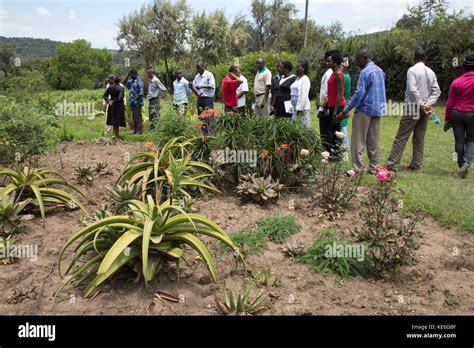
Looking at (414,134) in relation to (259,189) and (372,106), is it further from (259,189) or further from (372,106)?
(259,189)

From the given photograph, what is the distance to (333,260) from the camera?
3793 millimetres

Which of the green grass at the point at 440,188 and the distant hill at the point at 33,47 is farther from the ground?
the distant hill at the point at 33,47

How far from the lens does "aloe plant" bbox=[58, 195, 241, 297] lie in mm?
3238

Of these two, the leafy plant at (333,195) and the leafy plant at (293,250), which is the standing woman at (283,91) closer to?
the leafy plant at (333,195)

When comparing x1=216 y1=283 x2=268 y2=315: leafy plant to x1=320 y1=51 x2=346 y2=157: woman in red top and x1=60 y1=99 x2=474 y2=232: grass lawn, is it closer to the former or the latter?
x1=60 y1=99 x2=474 y2=232: grass lawn

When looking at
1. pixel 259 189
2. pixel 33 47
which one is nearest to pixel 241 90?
pixel 259 189

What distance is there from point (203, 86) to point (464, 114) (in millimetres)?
5652

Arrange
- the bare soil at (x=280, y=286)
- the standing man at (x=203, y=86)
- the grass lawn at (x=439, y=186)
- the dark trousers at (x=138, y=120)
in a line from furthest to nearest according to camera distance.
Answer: the dark trousers at (x=138, y=120) → the standing man at (x=203, y=86) → the grass lawn at (x=439, y=186) → the bare soil at (x=280, y=286)

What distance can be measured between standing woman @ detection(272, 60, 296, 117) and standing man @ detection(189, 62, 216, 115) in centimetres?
228

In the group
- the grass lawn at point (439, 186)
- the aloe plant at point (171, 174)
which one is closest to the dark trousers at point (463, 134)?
the grass lawn at point (439, 186)

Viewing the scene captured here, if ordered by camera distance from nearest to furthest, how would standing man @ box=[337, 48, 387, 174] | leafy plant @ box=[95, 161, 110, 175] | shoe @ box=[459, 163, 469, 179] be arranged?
leafy plant @ box=[95, 161, 110, 175] < standing man @ box=[337, 48, 387, 174] < shoe @ box=[459, 163, 469, 179]

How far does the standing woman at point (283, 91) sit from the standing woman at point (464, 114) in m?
2.79

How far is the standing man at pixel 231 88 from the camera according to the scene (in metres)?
9.21

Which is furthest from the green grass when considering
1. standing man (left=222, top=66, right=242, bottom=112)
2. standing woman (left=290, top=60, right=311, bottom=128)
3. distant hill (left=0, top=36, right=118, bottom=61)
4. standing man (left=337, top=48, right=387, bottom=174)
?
distant hill (left=0, top=36, right=118, bottom=61)
